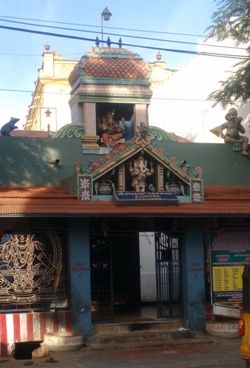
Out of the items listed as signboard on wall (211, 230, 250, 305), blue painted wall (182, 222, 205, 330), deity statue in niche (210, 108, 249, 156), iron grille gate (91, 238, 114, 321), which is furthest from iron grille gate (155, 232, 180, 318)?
deity statue in niche (210, 108, 249, 156)

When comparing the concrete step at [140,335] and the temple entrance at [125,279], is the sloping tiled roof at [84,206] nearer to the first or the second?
the temple entrance at [125,279]

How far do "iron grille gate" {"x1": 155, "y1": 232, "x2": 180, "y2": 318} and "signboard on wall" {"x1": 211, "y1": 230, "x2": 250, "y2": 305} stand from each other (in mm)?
920

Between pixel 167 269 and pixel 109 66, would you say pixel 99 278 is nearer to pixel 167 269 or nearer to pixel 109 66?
pixel 167 269

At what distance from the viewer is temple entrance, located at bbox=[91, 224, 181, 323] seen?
1420 centimetres

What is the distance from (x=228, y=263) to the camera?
561 inches

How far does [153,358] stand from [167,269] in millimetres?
3293

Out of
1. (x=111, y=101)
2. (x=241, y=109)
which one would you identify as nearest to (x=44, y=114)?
(x=241, y=109)

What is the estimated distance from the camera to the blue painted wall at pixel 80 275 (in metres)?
12.9

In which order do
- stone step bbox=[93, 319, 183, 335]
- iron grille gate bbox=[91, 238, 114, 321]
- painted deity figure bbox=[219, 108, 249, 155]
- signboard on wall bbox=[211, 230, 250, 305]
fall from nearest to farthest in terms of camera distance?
stone step bbox=[93, 319, 183, 335]
signboard on wall bbox=[211, 230, 250, 305]
iron grille gate bbox=[91, 238, 114, 321]
painted deity figure bbox=[219, 108, 249, 155]

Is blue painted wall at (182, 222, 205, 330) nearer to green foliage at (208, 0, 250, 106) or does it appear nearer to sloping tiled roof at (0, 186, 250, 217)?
sloping tiled roof at (0, 186, 250, 217)

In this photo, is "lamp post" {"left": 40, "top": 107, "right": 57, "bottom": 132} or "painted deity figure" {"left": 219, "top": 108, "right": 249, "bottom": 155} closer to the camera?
"painted deity figure" {"left": 219, "top": 108, "right": 249, "bottom": 155}

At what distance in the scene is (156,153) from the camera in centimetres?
1361

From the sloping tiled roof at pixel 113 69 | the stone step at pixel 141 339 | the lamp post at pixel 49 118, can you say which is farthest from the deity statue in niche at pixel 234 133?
the lamp post at pixel 49 118

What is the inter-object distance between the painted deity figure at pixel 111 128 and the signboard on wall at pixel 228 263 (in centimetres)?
408
